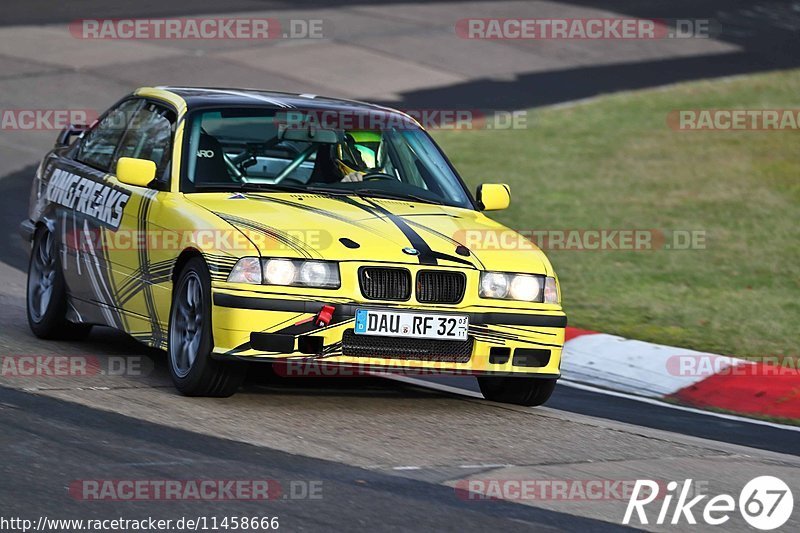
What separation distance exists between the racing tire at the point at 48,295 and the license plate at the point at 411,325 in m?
2.51

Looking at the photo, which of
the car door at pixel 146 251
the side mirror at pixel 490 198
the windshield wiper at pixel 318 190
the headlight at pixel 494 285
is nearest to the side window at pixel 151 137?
the car door at pixel 146 251

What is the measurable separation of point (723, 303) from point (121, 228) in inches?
202

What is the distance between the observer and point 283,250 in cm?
746

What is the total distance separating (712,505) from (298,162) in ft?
10.9

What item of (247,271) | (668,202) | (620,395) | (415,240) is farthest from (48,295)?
(668,202)

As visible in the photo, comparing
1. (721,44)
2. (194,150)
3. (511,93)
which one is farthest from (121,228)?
(721,44)

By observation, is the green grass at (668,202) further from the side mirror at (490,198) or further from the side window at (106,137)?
the side window at (106,137)

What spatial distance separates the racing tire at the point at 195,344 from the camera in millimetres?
7546

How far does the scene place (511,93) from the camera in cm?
2214

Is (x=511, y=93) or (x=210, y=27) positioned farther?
(x=210, y=27)

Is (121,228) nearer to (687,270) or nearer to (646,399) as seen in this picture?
(646,399)

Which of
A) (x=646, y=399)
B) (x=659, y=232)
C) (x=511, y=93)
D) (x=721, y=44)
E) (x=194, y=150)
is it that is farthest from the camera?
(x=721, y=44)

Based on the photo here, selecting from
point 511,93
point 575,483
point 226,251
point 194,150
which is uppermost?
point 511,93

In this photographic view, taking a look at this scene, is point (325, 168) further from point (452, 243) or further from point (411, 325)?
point (411, 325)
